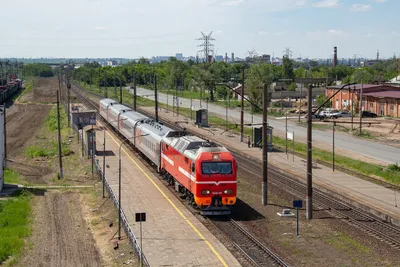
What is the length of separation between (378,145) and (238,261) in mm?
43596

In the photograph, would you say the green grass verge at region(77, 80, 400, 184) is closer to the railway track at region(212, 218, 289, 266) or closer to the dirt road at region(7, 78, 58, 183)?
the railway track at region(212, 218, 289, 266)

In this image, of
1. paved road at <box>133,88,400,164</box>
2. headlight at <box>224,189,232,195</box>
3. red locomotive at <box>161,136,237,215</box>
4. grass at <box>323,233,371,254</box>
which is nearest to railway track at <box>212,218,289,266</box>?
red locomotive at <box>161,136,237,215</box>

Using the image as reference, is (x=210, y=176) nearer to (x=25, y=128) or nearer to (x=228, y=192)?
(x=228, y=192)

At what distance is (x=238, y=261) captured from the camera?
23.3 m

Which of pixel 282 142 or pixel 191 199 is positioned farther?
pixel 282 142

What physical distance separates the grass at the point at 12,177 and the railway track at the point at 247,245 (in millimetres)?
20174

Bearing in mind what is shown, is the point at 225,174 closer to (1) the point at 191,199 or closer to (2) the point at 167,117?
(1) the point at 191,199

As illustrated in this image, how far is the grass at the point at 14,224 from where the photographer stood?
25984mm

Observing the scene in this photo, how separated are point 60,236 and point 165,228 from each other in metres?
5.33

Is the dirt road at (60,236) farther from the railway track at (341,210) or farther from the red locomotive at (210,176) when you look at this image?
the railway track at (341,210)

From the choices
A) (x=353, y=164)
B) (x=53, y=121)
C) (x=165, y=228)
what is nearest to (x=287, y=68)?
(x=53, y=121)

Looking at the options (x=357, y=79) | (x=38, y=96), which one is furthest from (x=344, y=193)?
(x=38, y=96)

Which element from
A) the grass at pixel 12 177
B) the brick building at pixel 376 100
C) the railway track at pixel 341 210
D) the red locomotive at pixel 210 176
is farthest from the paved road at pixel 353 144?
the grass at pixel 12 177

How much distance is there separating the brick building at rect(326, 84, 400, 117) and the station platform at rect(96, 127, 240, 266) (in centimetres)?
5061
